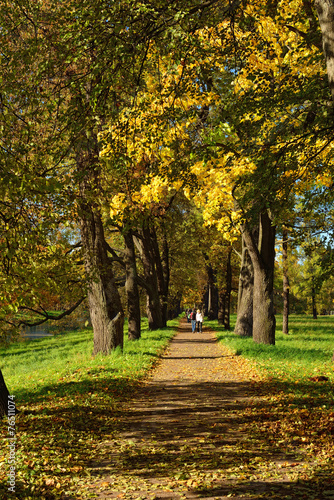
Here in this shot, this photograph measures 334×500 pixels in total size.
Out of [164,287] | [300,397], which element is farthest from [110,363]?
[164,287]

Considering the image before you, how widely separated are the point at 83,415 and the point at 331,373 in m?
6.78

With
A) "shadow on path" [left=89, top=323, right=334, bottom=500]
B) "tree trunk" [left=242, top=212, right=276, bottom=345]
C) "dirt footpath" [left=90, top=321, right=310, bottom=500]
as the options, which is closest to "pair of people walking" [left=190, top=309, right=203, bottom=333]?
"tree trunk" [left=242, top=212, right=276, bottom=345]

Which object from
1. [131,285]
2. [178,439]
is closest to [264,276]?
[131,285]

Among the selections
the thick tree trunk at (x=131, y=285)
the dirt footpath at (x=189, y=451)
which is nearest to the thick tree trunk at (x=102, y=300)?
the dirt footpath at (x=189, y=451)

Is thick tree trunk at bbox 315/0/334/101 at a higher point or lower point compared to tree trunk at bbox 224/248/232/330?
higher

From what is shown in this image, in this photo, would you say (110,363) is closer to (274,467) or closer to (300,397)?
(300,397)

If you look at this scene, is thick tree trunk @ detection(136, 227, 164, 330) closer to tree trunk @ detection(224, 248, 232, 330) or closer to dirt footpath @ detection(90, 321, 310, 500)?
tree trunk @ detection(224, 248, 232, 330)

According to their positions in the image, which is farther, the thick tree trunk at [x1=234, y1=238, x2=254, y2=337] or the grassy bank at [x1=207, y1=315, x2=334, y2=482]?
the thick tree trunk at [x1=234, y1=238, x2=254, y2=337]

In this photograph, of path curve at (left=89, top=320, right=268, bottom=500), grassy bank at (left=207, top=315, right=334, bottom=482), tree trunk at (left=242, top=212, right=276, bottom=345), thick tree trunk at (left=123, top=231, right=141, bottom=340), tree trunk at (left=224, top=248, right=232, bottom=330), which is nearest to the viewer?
path curve at (left=89, top=320, right=268, bottom=500)

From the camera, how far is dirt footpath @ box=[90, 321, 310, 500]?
4.63 metres

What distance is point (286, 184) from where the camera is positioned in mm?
10719

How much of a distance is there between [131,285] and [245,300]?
5750 millimetres

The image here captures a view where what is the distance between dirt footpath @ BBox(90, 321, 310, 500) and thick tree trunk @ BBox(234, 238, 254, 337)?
1105cm

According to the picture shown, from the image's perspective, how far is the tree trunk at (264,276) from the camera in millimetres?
15594
